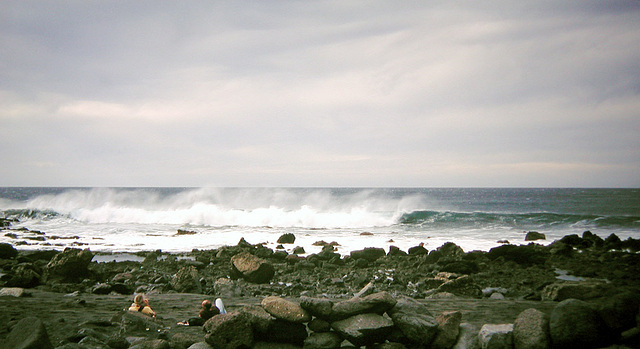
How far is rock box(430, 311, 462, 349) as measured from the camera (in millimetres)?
5730

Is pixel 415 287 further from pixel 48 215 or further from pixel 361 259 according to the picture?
pixel 48 215

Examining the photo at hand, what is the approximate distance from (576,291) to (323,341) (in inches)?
268

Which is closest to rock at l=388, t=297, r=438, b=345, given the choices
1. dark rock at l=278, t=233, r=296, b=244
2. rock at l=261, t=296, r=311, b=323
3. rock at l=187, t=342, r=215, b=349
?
rock at l=261, t=296, r=311, b=323

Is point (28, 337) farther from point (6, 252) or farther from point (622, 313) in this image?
point (6, 252)

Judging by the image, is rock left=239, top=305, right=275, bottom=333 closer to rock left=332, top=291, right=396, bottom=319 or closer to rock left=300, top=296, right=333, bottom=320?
rock left=300, top=296, right=333, bottom=320

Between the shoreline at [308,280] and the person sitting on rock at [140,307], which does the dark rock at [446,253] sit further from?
the person sitting on rock at [140,307]

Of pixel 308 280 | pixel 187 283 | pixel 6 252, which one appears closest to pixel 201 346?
pixel 187 283

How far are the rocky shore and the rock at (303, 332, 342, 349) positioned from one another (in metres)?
0.02

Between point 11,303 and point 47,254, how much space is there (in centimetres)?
1005

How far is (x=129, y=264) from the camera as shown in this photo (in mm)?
15203

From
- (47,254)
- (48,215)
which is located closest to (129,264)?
(47,254)

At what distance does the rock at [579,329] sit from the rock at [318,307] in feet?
10.7

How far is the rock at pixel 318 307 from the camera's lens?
5.87 metres

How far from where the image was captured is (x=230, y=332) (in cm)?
552
